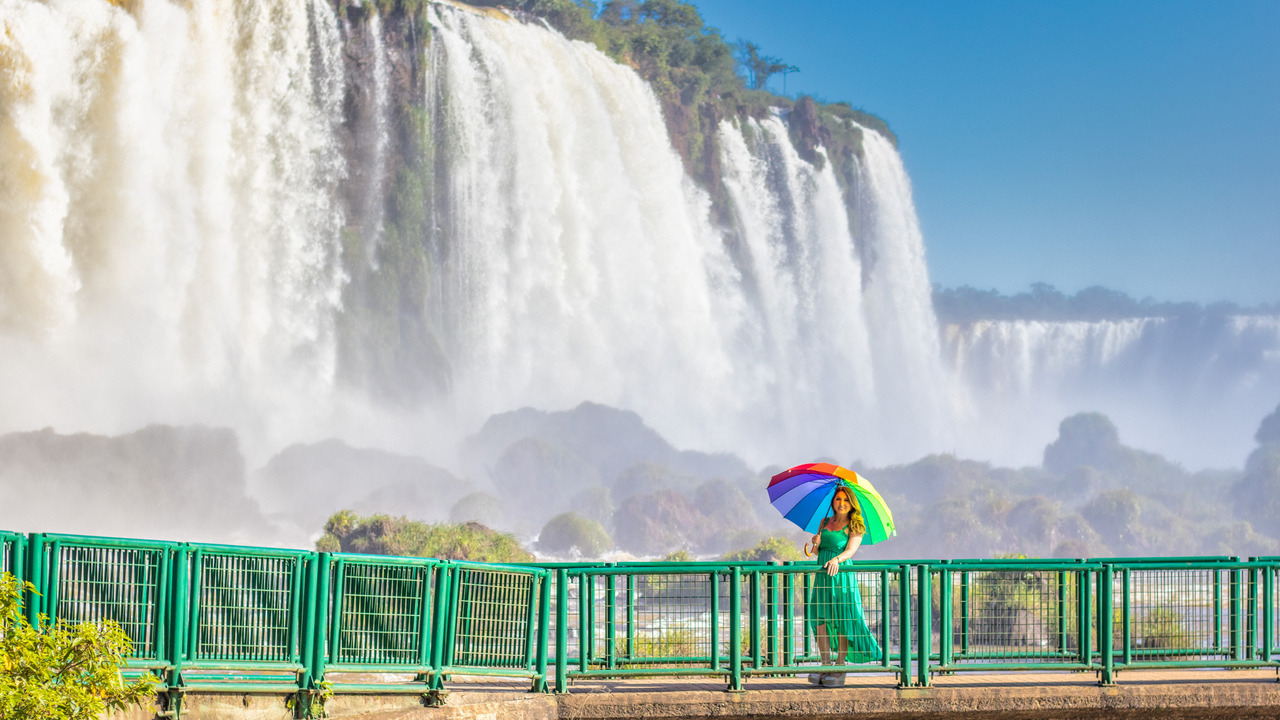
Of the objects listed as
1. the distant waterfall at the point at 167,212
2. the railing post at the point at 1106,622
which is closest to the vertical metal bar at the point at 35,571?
the railing post at the point at 1106,622

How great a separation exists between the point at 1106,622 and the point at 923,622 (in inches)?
64.3

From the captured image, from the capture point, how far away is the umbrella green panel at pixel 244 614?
813cm

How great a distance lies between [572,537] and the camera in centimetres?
4859

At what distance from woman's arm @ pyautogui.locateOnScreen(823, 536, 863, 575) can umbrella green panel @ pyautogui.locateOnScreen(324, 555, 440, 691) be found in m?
2.92

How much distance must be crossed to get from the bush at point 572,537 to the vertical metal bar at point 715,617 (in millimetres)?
39095

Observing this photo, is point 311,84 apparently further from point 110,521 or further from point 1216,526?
point 1216,526

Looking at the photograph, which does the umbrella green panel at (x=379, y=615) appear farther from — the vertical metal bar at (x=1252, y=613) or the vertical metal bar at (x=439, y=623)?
the vertical metal bar at (x=1252, y=613)

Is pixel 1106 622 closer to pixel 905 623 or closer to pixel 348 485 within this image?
pixel 905 623

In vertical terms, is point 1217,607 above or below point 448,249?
below

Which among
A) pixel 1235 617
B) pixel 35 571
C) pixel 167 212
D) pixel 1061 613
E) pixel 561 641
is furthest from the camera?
pixel 167 212

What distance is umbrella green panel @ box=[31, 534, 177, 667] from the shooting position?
7676 millimetres

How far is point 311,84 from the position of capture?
154 feet

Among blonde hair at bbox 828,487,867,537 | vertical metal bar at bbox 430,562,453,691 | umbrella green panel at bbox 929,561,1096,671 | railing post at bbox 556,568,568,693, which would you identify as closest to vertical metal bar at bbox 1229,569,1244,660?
umbrella green panel at bbox 929,561,1096,671

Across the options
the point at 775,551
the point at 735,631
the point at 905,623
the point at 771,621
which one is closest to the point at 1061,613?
the point at 905,623
